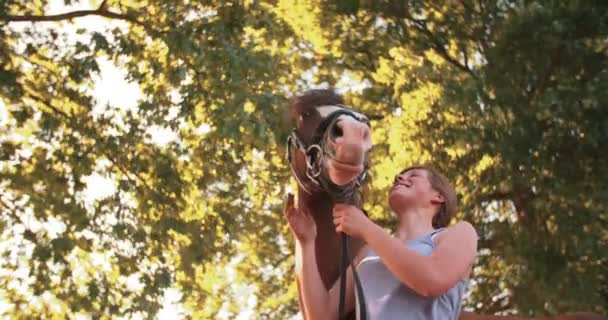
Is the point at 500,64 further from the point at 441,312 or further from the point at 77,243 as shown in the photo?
the point at 441,312

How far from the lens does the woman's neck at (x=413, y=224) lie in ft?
7.53

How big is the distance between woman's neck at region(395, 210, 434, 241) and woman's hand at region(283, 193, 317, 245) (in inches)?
10.4

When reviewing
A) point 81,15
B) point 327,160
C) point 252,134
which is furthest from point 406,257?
point 81,15

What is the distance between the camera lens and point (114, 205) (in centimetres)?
987

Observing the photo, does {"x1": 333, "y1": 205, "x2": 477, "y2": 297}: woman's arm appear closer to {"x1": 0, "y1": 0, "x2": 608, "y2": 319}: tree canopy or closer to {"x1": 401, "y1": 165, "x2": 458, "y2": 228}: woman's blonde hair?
{"x1": 401, "y1": 165, "x2": 458, "y2": 228}: woman's blonde hair

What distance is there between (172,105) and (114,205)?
1302 millimetres

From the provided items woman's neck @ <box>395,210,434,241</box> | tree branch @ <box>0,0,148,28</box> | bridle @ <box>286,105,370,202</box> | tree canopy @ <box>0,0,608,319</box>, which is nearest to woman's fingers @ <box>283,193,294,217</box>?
bridle @ <box>286,105,370,202</box>

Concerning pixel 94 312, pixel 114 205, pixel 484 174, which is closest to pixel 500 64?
pixel 484 174

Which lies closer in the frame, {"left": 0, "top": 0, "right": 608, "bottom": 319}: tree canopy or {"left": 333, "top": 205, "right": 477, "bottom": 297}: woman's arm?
{"left": 333, "top": 205, "right": 477, "bottom": 297}: woman's arm

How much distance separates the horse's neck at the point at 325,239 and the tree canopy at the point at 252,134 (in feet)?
20.6

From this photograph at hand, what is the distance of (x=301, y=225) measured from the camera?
2.16 metres

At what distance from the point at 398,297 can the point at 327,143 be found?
42 cm

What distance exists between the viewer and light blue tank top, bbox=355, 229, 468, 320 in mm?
2045

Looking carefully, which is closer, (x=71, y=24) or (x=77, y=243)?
(x=77, y=243)
